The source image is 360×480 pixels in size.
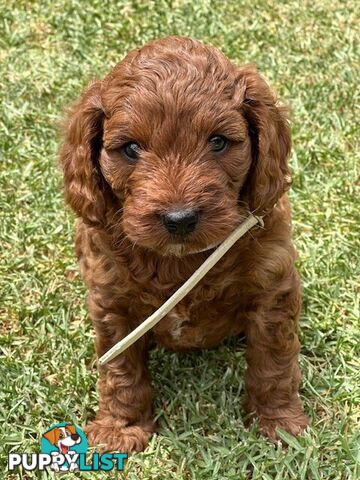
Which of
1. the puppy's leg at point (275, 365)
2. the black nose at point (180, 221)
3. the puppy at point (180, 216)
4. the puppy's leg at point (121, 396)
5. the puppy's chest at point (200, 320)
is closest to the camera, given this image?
the black nose at point (180, 221)

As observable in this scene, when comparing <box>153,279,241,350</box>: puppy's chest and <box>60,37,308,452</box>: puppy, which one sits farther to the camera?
<box>153,279,241,350</box>: puppy's chest

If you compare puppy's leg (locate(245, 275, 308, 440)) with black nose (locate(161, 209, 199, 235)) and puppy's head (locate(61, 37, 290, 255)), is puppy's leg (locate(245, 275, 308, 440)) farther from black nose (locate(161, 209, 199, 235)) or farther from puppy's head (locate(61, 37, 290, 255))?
black nose (locate(161, 209, 199, 235))

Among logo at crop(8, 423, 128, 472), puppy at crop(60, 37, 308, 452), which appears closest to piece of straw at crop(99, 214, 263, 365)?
puppy at crop(60, 37, 308, 452)

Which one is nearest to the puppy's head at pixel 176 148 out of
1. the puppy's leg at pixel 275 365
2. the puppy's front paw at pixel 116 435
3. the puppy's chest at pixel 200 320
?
the puppy's chest at pixel 200 320

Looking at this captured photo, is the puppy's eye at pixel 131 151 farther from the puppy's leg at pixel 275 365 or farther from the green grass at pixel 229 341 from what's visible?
the green grass at pixel 229 341

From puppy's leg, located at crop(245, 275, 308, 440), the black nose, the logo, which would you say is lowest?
the logo

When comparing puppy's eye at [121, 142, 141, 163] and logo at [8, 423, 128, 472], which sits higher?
puppy's eye at [121, 142, 141, 163]
